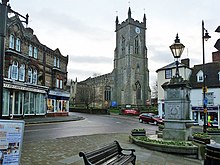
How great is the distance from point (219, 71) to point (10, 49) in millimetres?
29270

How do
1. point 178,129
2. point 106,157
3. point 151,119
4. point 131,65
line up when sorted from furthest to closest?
1. point 131,65
2. point 151,119
3. point 178,129
4. point 106,157

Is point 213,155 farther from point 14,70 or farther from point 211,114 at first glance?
point 211,114

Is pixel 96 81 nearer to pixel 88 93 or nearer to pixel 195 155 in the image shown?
pixel 88 93

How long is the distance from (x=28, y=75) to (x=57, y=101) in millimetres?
8926

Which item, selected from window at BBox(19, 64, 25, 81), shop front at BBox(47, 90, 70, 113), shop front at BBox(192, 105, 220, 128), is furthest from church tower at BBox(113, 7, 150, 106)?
window at BBox(19, 64, 25, 81)

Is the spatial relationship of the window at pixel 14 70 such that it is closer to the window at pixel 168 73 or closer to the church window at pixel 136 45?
the window at pixel 168 73

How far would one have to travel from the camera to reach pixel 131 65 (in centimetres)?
7125

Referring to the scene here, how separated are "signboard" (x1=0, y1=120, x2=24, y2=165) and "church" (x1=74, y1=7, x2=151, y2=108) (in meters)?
64.1

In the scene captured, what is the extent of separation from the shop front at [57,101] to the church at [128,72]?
28.0 metres

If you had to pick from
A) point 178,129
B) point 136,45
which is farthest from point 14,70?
point 136,45

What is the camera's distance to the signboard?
4246 mm

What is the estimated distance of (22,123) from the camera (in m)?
4.63

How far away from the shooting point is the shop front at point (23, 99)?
25737mm

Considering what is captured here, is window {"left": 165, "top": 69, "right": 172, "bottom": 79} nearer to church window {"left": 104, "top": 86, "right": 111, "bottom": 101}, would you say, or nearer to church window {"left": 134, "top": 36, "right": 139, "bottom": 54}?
church window {"left": 134, "top": 36, "right": 139, "bottom": 54}
